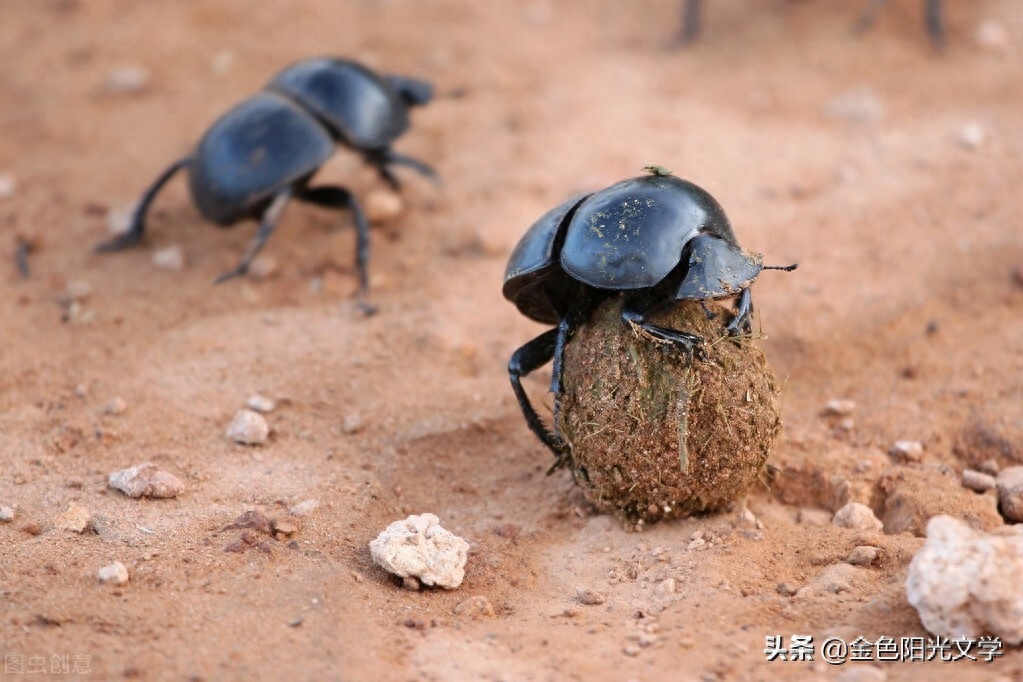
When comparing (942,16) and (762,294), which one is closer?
(762,294)

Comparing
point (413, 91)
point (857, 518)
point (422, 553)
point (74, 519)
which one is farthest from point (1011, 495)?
point (413, 91)

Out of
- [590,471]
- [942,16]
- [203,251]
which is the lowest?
[203,251]

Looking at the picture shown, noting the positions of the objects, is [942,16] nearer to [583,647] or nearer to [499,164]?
[499,164]

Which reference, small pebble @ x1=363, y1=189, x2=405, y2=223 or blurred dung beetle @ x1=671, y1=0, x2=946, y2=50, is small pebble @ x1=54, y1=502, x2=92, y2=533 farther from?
blurred dung beetle @ x1=671, y1=0, x2=946, y2=50

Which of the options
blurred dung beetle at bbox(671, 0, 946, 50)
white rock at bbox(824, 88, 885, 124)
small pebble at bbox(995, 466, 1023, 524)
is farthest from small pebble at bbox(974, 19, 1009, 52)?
small pebble at bbox(995, 466, 1023, 524)

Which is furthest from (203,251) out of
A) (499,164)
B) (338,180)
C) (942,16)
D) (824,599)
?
(942,16)

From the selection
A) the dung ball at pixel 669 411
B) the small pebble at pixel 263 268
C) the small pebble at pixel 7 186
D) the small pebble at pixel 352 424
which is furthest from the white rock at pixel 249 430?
the small pebble at pixel 7 186

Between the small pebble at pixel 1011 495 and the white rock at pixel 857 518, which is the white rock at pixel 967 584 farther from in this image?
the small pebble at pixel 1011 495
